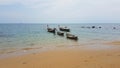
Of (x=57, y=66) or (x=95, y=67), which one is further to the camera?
(x=57, y=66)

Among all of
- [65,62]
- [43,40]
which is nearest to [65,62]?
[65,62]

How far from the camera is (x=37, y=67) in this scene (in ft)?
33.0

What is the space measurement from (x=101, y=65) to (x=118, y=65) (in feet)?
3.09

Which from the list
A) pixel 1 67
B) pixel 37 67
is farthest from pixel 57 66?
pixel 1 67

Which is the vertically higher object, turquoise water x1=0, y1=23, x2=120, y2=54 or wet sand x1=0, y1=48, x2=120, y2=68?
wet sand x1=0, y1=48, x2=120, y2=68

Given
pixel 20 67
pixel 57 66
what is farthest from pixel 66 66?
pixel 20 67

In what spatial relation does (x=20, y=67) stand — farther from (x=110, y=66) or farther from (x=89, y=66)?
(x=110, y=66)

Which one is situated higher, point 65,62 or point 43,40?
point 65,62

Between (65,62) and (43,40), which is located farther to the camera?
(43,40)

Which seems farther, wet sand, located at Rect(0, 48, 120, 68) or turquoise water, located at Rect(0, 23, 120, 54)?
turquoise water, located at Rect(0, 23, 120, 54)

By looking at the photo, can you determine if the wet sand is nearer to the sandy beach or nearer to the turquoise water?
the sandy beach

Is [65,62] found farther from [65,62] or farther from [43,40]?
[43,40]

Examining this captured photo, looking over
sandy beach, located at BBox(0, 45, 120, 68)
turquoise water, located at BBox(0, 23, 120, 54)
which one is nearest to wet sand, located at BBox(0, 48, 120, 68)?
sandy beach, located at BBox(0, 45, 120, 68)

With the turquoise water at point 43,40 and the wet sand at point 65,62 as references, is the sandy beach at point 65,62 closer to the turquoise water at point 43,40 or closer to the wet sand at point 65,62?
the wet sand at point 65,62
